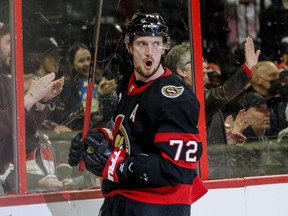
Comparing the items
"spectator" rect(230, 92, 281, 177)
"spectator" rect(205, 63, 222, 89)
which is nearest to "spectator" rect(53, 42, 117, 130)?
"spectator" rect(205, 63, 222, 89)

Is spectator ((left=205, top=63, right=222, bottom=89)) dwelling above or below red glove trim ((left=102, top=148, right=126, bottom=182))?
above

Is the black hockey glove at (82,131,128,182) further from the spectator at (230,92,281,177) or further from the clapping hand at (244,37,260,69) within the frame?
the clapping hand at (244,37,260,69)

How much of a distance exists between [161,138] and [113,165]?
0.22 meters

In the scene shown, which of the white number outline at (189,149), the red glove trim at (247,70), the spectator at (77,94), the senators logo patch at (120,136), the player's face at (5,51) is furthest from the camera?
the red glove trim at (247,70)

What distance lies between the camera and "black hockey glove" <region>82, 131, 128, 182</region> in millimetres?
2613

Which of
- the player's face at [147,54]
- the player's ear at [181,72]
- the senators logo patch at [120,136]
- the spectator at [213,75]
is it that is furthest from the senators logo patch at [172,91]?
the spectator at [213,75]

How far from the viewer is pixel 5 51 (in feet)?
11.9

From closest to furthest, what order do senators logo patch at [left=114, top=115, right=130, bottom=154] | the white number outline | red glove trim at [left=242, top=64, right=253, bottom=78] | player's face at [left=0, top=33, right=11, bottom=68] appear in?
the white number outline → senators logo patch at [left=114, top=115, right=130, bottom=154] → player's face at [left=0, top=33, right=11, bottom=68] → red glove trim at [left=242, top=64, right=253, bottom=78]

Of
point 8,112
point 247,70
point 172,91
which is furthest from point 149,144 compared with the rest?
point 247,70

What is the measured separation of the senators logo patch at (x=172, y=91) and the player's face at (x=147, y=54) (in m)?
0.12

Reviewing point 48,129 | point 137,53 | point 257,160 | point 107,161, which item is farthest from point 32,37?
point 257,160

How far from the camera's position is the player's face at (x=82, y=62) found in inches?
154

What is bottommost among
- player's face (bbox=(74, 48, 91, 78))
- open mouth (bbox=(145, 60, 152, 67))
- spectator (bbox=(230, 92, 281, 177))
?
spectator (bbox=(230, 92, 281, 177))

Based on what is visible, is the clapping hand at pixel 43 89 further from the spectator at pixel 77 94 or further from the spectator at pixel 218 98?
the spectator at pixel 218 98
